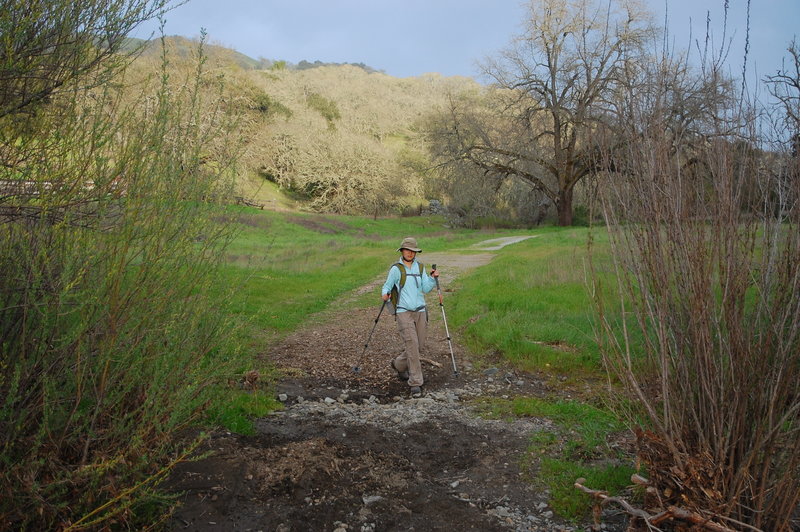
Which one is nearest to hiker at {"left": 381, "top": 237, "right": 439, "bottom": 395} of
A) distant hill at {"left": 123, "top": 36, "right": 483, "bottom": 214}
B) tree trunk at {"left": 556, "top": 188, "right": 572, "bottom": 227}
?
tree trunk at {"left": 556, "top": 188, "right": 572, "bottom": 227}

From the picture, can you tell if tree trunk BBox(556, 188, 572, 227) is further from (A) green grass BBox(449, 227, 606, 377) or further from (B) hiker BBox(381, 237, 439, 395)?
(B) hiker BBox(381, 237, 439, 395)

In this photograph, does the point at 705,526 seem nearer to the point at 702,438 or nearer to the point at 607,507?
the point at 702,438

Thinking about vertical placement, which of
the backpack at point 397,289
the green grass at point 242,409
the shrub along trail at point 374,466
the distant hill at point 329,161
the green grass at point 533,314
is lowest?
the shrub along trail at point 374,466

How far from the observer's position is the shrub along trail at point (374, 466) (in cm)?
467

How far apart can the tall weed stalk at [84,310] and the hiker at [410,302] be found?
4.19 m

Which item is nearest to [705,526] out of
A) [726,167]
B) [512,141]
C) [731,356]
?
[731,356]

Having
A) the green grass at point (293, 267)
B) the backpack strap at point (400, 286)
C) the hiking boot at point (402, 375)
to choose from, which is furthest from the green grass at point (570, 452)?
the green grass at point (293, 267)

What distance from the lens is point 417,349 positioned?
334 inches

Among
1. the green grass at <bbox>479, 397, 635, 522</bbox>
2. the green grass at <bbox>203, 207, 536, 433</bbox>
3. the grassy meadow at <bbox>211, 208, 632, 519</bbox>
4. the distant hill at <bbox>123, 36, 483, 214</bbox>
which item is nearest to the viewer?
the green grass at <bbox>479, 397, 635, 522</bbox>

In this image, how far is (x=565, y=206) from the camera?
35562 millimetres

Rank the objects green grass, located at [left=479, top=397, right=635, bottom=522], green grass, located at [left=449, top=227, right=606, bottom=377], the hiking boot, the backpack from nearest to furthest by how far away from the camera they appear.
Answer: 1. green grass, located at [left=479, top=397, right=635, bottom=522]
2. the backpack
3. the hiking boot
4. green grass, located at [left=449, top=227, right=606, bottom=377]

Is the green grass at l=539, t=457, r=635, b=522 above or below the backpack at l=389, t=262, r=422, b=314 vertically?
below

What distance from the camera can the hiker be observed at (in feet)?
27.6

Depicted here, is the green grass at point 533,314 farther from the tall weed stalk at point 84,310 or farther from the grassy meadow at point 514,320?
the tall weed stalk at point 84,310
